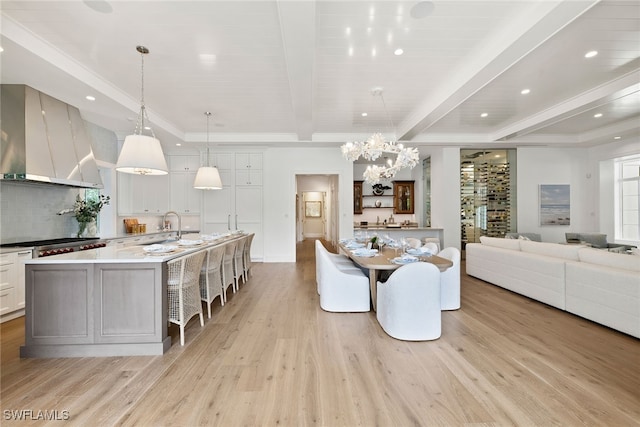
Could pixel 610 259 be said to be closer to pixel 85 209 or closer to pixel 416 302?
pixel 416 302

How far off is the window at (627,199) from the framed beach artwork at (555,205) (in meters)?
1.08

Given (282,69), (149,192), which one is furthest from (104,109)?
(282,69)

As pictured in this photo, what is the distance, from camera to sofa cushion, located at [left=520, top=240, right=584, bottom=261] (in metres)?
3.41

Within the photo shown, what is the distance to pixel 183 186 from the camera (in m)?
6.75

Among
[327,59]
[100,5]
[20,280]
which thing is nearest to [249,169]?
[327,59]

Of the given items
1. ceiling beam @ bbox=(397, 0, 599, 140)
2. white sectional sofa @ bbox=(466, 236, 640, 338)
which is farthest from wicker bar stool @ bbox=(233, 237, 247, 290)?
white sectional sofa @ bbox=(466, 236, 640, 338)

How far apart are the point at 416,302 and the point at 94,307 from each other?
9.80ft

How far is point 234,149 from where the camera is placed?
674cm

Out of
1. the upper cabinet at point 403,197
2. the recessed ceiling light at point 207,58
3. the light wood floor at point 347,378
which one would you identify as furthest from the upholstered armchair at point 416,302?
the upper cabinet at point 403,197

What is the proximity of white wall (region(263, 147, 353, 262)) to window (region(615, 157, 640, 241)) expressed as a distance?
21.8 ft

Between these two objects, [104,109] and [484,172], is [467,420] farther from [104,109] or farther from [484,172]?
[484,172]

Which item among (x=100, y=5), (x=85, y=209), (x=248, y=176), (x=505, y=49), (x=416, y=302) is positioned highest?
(x=100, y=5)

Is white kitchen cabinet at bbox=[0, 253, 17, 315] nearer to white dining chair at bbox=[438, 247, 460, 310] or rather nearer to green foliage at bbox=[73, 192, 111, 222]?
green foliage at bbox=[73, 192, 111, 222]

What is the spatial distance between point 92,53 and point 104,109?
1484 mm
